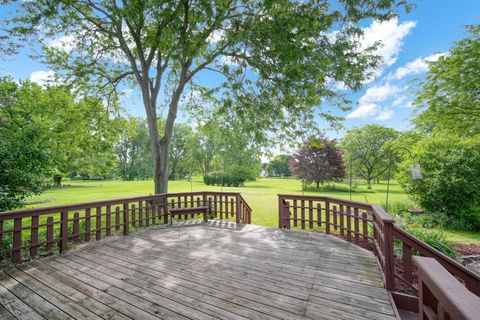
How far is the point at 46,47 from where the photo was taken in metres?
7.86

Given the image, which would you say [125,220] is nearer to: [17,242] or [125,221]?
[125,221]

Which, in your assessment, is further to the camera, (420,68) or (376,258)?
(420,68)

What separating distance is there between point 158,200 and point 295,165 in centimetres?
2079

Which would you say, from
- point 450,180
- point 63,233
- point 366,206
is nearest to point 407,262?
point 366,206

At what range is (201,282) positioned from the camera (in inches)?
113

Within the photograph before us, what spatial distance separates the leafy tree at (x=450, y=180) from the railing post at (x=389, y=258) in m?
7.40

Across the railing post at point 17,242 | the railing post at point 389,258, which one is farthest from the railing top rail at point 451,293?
the railing post at point 17,242

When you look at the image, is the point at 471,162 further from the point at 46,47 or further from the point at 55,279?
the point at 46,47

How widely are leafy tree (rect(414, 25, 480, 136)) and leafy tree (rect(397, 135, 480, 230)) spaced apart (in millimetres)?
1120

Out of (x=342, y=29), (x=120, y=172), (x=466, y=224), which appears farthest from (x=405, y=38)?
(x=120, y=172)

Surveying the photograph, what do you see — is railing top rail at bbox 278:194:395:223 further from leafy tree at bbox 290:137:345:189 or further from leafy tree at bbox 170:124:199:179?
leafy tree at bbox 170:124:199:179

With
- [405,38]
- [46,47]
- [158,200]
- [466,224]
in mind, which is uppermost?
[46,47]

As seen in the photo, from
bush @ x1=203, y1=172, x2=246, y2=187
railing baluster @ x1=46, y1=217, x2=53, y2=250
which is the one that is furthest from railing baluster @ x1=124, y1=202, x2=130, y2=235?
bush @ x1=203, y1=172, x2=246, y2=187

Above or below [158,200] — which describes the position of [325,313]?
below
